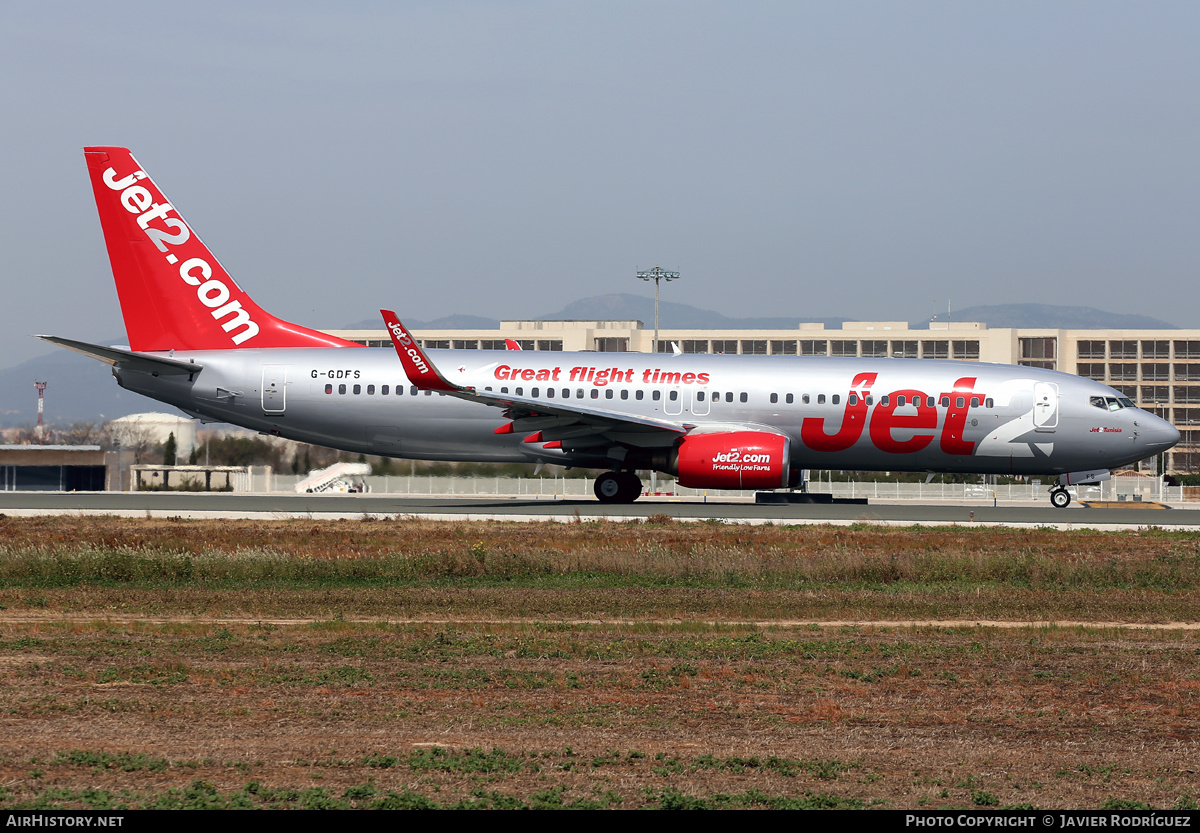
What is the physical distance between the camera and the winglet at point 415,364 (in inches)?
1149

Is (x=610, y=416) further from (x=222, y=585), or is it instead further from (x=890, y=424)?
(x=222, y=585)

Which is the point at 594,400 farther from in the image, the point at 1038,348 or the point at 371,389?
the point at 1038,348

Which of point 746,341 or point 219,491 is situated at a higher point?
point 746,341

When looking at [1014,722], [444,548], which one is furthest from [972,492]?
[1014,722]

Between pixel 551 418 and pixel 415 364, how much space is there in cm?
381

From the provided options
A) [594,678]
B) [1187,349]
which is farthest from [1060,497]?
[1187,349]

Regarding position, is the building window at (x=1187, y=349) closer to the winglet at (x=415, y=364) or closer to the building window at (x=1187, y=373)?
the building window at (x=1187, y=373)

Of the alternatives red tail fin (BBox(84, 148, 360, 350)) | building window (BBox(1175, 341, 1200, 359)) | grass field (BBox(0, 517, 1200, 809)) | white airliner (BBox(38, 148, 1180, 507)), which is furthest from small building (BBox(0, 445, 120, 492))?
building window (BBox(1175, 341, 1200, 359))

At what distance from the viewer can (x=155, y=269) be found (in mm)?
33625

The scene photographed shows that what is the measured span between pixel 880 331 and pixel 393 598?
409ft

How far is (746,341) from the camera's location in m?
140

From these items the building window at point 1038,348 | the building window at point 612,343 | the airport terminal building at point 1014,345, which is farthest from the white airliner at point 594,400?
the building window at point 1038,348

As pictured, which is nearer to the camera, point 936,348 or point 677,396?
point 677,396

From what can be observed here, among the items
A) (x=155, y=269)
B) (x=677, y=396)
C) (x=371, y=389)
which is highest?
(x=155, y=269)
